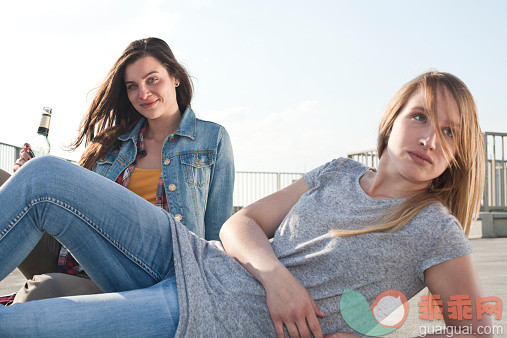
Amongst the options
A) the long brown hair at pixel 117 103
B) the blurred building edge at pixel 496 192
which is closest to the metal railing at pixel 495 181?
the blurred building edge at pixel 496 192

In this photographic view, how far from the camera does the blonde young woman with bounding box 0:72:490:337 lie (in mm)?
1580

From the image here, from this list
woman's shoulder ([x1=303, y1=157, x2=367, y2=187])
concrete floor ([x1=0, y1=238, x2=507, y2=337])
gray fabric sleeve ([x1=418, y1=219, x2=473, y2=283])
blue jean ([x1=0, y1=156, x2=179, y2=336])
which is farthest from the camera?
concrete floor ([x1=0, y1=238, x2=507, y2=337])

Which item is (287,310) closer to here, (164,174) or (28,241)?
(28,241)

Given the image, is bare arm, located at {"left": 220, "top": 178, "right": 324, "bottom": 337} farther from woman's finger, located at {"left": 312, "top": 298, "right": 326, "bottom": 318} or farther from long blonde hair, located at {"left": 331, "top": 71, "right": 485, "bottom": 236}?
long blonde hair, located at {"left": 331, "top": 71, "right": 485, "bottom": 236}

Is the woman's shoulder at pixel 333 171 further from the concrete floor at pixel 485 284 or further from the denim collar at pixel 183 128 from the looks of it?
the denim collar at pixel 183 128

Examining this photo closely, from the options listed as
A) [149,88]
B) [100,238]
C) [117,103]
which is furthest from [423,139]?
[117,103]

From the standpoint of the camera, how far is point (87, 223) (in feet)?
5.72

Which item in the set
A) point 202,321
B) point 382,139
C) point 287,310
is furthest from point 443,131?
point 202,321

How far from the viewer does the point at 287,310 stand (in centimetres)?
162

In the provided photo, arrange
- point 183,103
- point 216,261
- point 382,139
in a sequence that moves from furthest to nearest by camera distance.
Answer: point 183,103
point 382,139
point 216,261

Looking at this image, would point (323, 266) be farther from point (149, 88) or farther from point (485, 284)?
point (485, 284)

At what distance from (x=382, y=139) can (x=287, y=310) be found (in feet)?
2.68

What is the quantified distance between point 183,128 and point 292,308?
70.7 inches

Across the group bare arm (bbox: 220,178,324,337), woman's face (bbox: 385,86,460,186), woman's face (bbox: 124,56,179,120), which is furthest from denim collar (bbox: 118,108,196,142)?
woman's face (bbox: 385,86,460,186)
